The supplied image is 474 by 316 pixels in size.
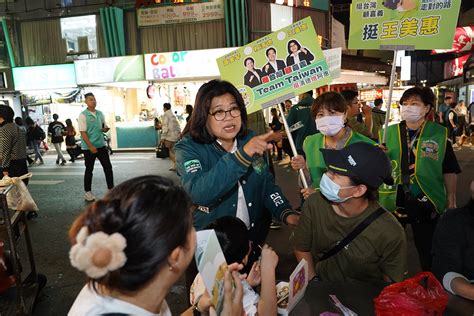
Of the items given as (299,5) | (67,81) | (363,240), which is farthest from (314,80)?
(67,81)

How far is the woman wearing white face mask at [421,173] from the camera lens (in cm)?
325

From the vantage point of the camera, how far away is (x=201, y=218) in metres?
2.31

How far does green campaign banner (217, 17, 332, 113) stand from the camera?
8.91 ft

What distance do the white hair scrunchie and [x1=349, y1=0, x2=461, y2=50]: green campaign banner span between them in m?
2.99

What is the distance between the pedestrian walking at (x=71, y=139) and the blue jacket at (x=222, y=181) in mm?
12219

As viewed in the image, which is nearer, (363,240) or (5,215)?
(363,240)

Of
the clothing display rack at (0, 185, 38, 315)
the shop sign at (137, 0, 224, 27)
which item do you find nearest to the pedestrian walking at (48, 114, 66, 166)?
the shop sign at (137, 0, 224, 27)

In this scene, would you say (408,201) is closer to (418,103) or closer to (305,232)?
(418,103)

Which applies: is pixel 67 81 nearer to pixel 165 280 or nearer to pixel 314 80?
pixel 314 80

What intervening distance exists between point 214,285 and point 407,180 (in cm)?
252

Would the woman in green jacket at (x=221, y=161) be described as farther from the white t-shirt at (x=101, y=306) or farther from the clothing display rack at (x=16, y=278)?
the clothing display rack at (x=16, y=278)

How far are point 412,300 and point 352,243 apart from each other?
0.61 m

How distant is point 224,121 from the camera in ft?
7.46

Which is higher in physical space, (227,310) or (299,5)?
(299,5)
